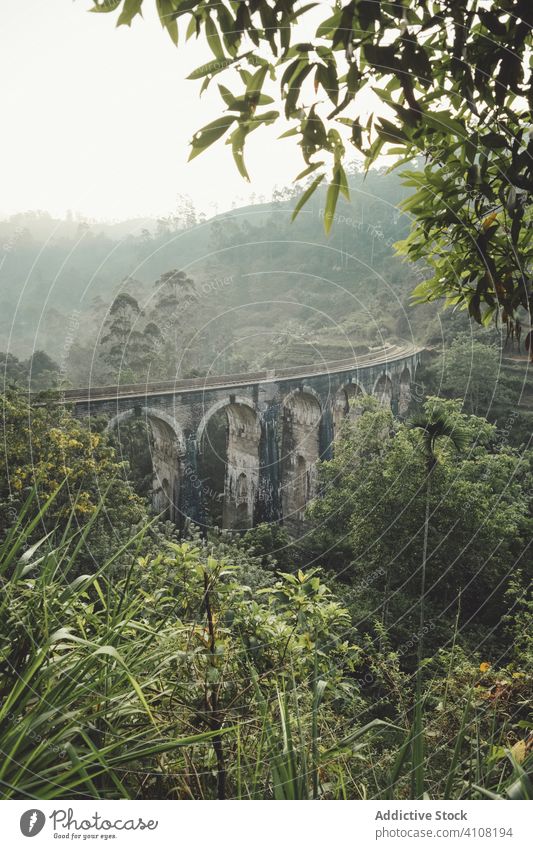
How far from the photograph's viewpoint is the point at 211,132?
1.13 meters

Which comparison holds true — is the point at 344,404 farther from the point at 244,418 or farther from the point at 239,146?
the point at 239,146

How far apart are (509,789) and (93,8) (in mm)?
1906

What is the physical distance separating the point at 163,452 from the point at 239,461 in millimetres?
780

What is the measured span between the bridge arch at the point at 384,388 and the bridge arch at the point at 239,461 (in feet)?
2.82

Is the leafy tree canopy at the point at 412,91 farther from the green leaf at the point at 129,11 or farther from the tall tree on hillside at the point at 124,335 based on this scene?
the tall tree on hillside at the point at 124,335

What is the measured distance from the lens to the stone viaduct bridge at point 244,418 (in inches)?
104

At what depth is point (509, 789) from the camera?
109cm

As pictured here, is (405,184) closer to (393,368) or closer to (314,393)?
(393,368)

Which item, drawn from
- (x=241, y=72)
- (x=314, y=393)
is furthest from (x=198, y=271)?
(x=314, y=393)

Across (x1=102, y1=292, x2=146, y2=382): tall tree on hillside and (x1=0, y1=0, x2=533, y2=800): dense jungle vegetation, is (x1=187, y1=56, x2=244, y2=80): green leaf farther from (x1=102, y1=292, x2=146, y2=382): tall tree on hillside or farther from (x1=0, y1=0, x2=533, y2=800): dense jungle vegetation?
(x1=102, y1=292, x2=146, y2=382): tall tree on hillside
